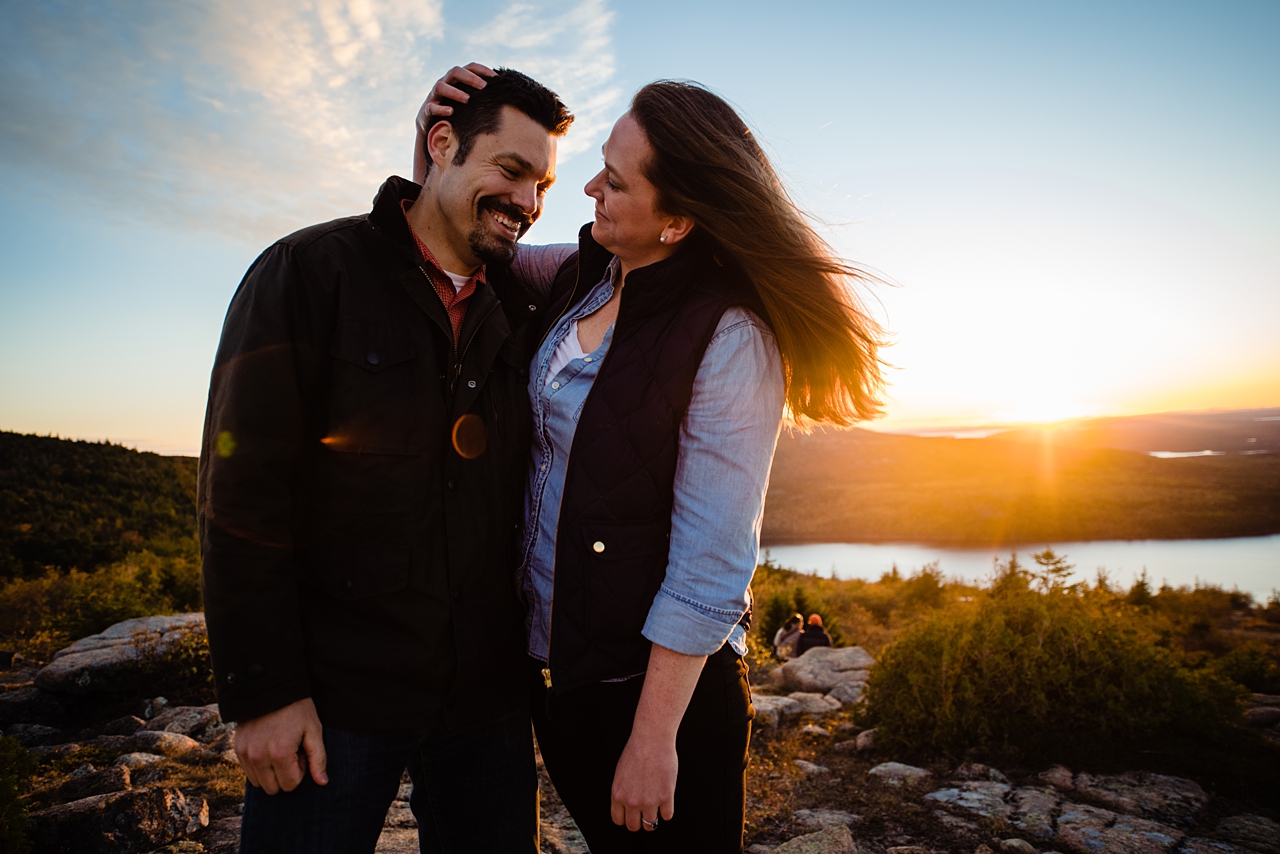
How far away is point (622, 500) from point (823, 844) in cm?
267

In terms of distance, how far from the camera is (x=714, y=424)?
4.51ft

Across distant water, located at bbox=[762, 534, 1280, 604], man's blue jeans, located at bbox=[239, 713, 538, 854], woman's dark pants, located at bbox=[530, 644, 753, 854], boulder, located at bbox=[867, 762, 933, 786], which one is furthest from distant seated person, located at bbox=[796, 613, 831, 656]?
woman's dark pants, located at bbox=[530, 644, 753, 854]

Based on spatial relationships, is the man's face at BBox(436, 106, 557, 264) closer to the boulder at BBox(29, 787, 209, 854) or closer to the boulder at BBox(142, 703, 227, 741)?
the boulder at BBox(29, 787, 209, 854)

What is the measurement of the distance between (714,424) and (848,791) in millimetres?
3869

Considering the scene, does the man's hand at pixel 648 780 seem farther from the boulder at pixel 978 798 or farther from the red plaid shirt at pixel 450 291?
the boulder at pixel 978 798

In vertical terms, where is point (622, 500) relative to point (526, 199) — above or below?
below

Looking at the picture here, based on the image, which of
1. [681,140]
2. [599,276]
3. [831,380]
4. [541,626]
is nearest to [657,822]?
[541,626]

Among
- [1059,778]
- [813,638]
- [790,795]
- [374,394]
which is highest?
[374,394]

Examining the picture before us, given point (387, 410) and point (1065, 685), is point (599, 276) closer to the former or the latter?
point (387, 410)

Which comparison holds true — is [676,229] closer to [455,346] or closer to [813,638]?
[455,346]

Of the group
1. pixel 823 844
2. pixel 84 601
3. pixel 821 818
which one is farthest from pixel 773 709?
pixel 84 601

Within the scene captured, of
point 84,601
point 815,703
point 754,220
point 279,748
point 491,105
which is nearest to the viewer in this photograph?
point 279,748

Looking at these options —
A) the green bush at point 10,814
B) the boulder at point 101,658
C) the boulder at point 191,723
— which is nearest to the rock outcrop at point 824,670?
the boulder at point 191,723

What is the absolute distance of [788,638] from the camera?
344 inches
